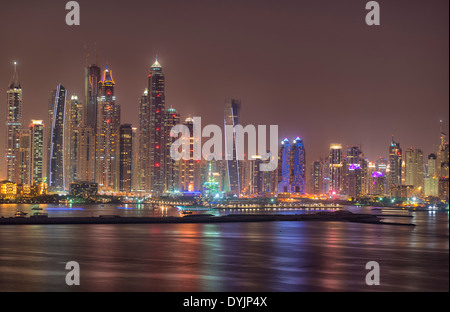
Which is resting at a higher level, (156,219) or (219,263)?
(219,263)

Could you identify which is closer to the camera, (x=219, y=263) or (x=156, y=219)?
(x=219, y=263)

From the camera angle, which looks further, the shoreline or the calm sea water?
the shoreline

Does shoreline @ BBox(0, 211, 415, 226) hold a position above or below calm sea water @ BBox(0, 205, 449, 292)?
below

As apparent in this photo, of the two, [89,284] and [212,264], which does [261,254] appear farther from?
[89,284]

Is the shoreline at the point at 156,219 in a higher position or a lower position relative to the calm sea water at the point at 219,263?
lower

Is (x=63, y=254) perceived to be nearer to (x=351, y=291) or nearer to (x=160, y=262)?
(x=160, y=262)

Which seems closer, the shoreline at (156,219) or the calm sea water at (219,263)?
the calm sea water at (219,263)
